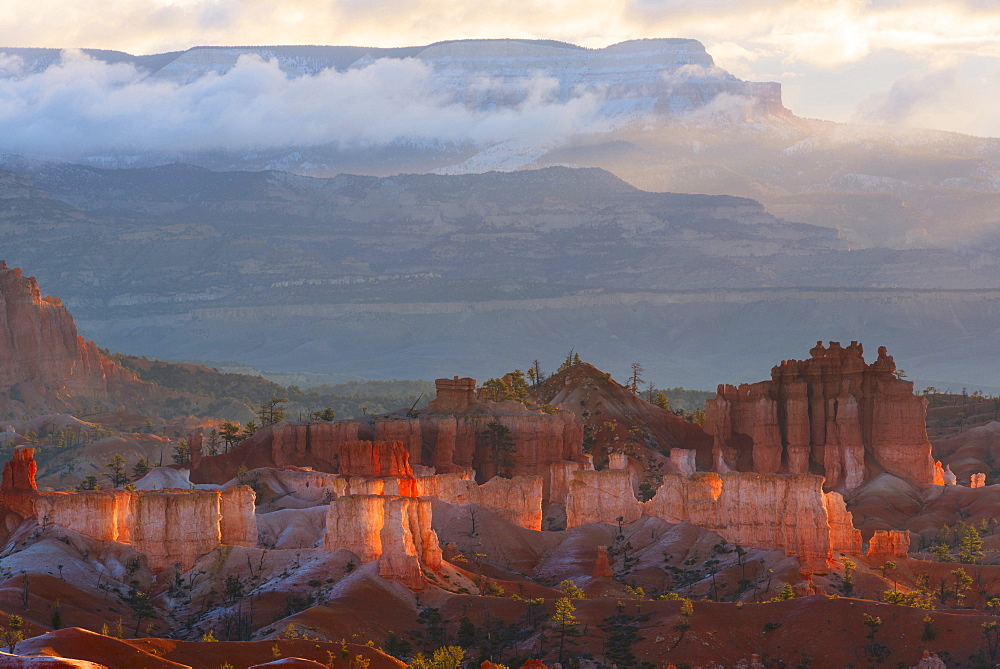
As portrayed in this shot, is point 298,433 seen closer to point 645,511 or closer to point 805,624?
point 645,511

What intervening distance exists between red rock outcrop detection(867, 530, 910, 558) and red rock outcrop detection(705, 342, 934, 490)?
Answer: 38.3 metres

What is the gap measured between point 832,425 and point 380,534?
65.2m

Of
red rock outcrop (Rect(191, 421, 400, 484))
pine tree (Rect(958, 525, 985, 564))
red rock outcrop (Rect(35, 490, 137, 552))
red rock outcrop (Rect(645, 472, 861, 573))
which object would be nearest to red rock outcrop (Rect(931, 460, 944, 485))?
pine tree (Rect(958, 525, 985, 564))

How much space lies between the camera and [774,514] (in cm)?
11025

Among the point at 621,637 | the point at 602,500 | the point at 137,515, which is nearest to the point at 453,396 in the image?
the point at 602,500

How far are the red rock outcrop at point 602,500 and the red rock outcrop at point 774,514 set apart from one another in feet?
12.5

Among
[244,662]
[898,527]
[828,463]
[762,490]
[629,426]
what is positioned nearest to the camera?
[244,662]

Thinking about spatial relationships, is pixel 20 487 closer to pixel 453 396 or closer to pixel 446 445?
pixel 446 445

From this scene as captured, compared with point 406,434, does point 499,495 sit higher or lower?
lower

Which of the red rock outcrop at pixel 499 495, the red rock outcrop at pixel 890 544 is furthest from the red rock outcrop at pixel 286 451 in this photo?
the red rock outcrop at pixel 890 544

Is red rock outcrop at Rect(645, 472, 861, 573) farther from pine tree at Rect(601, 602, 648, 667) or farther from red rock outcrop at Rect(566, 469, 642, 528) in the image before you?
pine tree at Rect(601, 602, 648, 667)

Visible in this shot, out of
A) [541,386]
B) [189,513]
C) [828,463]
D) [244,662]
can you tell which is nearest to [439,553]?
[189,513]

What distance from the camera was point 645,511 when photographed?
395 feet

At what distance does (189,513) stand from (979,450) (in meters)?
88.8
